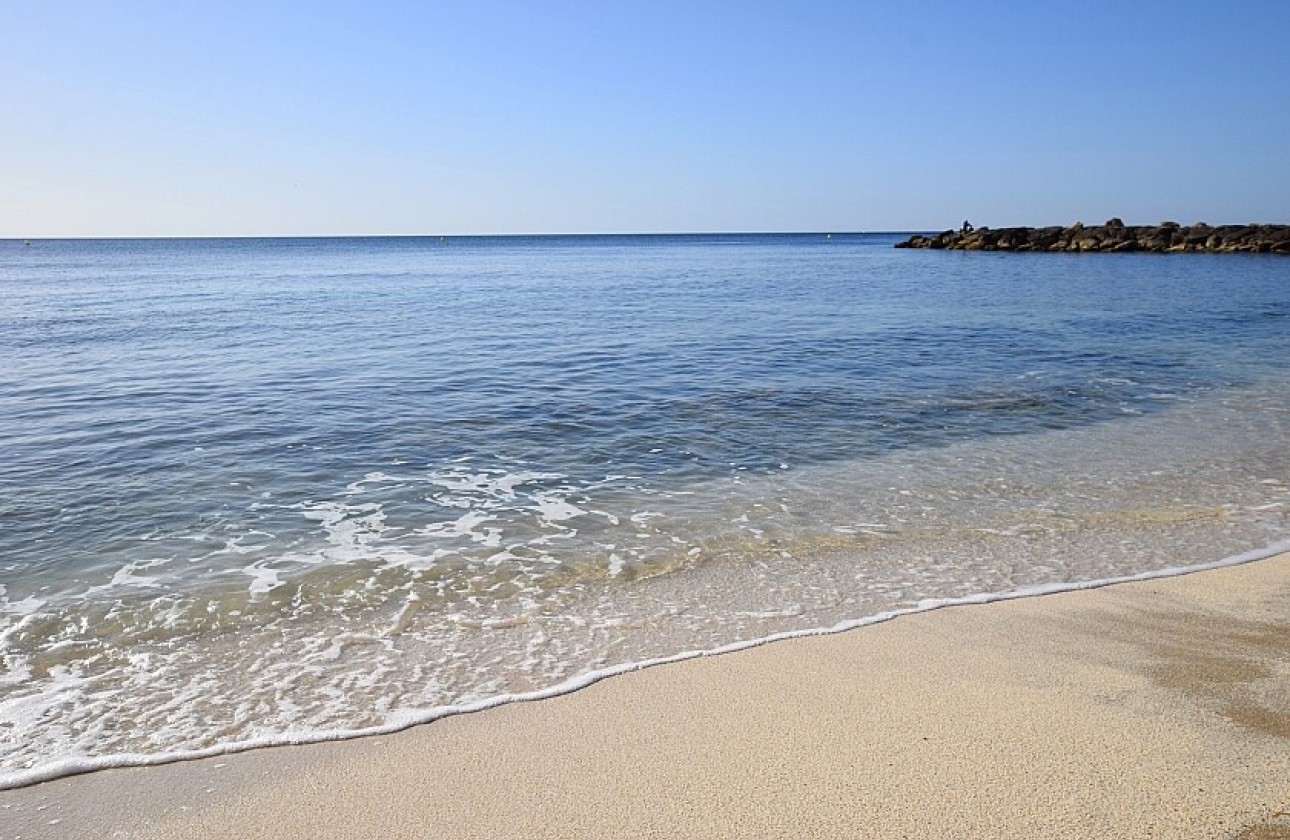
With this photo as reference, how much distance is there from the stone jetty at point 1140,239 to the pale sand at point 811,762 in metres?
71.6

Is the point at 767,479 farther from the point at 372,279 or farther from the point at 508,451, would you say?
the point at 372,279

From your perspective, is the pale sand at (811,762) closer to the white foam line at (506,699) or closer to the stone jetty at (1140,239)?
the white foam line at (506,699)

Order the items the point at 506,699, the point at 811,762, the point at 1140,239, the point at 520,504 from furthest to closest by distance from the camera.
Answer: the point at 1140,239 → the point at 520,504 → the point at 506,699 → the point at 811,762

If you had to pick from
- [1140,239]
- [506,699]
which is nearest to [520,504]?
[506,699]

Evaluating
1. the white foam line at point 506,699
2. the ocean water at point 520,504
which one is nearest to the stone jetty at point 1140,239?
the ocean water at point 520,504

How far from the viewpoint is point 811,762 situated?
11.9 ft

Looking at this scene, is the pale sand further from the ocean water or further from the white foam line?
the ocean water

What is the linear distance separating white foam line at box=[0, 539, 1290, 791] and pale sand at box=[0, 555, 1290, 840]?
8cm

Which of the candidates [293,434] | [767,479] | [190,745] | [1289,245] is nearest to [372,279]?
[293,434]

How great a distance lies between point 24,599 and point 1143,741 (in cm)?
671

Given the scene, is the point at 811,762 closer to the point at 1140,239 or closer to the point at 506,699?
the point at 506,699

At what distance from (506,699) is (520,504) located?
3617 mm

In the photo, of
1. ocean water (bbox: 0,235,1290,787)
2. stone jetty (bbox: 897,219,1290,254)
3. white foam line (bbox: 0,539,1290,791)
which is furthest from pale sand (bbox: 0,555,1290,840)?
stone jetty (bbox: 897,219,1290,254)

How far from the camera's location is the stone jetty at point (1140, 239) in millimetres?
62000
